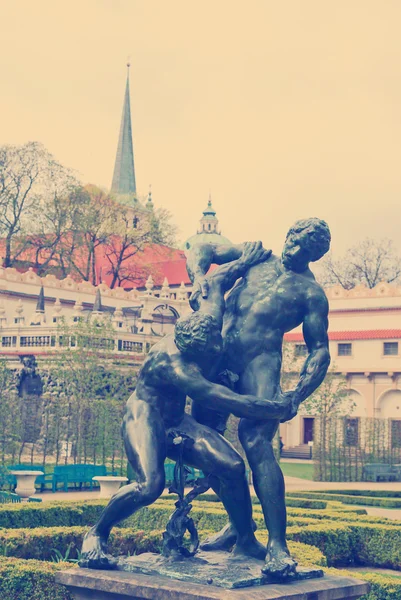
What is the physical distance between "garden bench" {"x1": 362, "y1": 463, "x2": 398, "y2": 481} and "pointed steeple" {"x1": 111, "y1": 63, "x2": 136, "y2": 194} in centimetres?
5809

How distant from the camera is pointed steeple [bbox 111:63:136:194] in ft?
281

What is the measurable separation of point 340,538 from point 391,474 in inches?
757

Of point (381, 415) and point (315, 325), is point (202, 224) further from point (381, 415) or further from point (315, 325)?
point (315, 325)

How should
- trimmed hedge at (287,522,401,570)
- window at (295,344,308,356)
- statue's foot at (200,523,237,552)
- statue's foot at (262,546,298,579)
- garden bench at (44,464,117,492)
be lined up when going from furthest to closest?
window at (295,344,308,356), garden bench at (44,464,117,492), trimmed hedge at (287,522,401,570), statue's foot at (200,523,237,552), statue's foot at (262,546,298,579)

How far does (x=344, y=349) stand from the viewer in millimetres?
52062

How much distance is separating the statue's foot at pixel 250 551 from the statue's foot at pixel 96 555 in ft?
2.70

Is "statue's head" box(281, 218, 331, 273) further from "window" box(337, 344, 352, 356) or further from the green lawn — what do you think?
"window" box(337, 344, 352, 356)

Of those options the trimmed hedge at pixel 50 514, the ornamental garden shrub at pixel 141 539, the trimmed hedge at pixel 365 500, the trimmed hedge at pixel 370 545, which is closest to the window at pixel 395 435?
the trimmed hedge at pixel 365 500

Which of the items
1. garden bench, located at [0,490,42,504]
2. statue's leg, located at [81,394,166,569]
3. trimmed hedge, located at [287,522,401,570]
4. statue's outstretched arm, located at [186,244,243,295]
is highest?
statue's outstretched arm, located at [186,244,243,295]

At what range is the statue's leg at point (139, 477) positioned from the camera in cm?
630

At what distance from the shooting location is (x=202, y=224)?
9538 centimetres

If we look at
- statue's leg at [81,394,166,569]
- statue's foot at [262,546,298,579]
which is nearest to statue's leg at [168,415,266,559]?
statue's leg at [81,394,166,569]

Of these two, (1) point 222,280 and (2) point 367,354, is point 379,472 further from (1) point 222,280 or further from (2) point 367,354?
(1) point 222,280

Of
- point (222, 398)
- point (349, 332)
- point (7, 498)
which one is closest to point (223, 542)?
point (222, 398)
